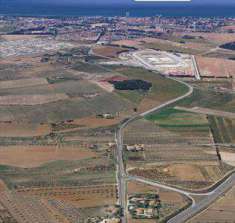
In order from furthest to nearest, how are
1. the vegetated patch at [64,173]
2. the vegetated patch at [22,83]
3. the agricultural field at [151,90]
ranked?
1. the vegetated patch at [22,83]
2. the agricultural field at [151,90]
3. the vegetated patch at [64,173]

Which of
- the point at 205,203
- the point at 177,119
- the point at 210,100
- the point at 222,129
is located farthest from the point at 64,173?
the point at 210,100

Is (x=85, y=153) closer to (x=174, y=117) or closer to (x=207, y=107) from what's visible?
(x=174, y=117)

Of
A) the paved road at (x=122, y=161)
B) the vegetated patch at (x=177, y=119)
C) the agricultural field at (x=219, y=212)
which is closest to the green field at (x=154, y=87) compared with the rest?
the paved road at (x=122, y=161)

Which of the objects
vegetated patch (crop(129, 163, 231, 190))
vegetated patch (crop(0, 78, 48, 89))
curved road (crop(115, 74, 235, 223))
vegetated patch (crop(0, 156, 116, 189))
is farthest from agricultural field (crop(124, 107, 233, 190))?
vegetated patch (crop(0, 78, 48, 89))

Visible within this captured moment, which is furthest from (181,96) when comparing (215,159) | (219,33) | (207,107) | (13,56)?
(219,33)

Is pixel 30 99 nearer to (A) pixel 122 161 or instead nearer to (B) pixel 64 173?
(A) pixel 122 161

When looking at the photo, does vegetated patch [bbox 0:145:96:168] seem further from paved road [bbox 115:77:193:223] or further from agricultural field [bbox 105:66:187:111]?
agricultural field [bbox 105:66:187:111]

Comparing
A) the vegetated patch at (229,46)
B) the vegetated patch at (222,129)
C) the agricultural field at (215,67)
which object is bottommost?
the vegetated patch at (229,46)

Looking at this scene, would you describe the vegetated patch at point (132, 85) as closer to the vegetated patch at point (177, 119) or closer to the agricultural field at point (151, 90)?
the agricultural field at point (151, 90)
